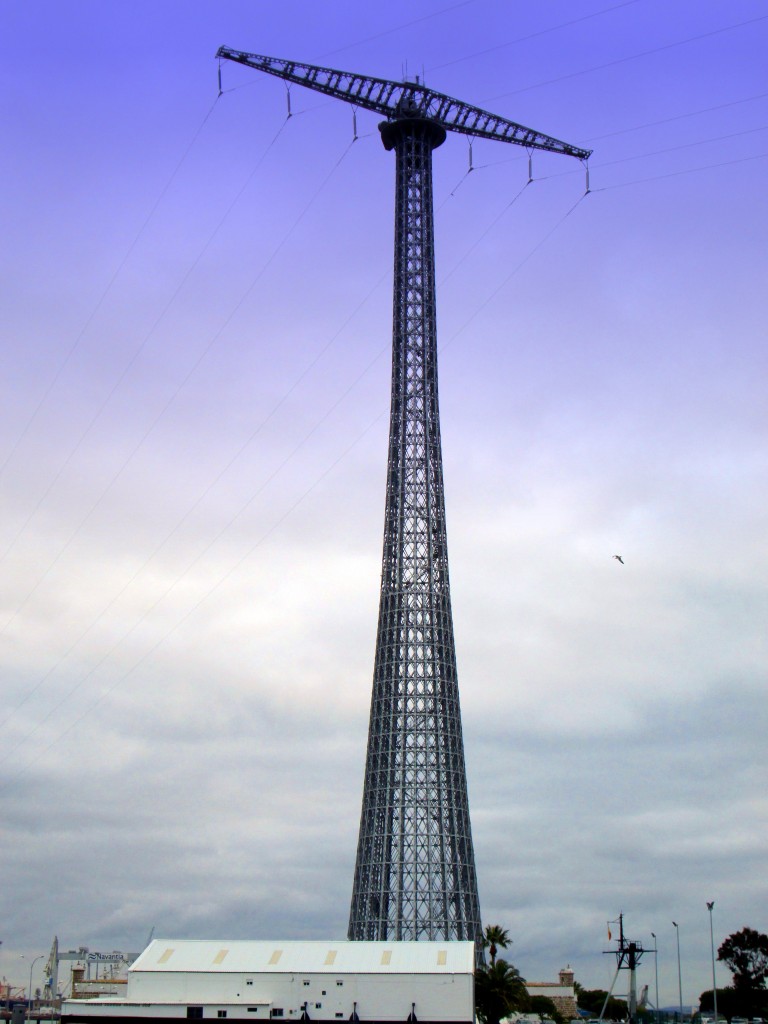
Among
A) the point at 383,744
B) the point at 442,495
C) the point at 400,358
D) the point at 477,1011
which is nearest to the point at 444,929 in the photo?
the point at 477,1011

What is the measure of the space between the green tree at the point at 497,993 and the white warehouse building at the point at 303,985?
416cm

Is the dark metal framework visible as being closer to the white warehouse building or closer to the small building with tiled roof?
the white warehouse building

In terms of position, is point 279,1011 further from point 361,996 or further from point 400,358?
point 400,358

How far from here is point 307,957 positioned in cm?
8994

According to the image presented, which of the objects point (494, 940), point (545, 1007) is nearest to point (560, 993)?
point (545, 1007)

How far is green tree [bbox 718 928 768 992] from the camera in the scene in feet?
551

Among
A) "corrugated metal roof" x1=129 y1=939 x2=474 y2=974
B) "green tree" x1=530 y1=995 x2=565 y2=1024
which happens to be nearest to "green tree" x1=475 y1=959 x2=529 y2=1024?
"corrugated metal roof" x1=129 y1=939 x2=474 y2=974

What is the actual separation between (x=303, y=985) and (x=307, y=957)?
9.30 feet

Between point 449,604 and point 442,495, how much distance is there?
28.2ft

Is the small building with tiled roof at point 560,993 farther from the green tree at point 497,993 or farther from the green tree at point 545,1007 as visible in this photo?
the green tree at point 497,993

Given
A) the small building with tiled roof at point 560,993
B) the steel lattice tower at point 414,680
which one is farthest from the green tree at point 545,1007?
the steel lattice tower at point 414,680

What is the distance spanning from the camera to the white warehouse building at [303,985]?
85.0 metres

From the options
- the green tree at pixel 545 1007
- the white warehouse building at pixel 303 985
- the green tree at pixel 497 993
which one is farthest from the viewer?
the green tree at pixel 545 1007

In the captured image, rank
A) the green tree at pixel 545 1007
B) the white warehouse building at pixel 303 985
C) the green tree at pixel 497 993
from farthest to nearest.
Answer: the green tree at pixel 545 1007 < the green tree at pixel 497 993 < the white warehouse building at pixel 303 985
